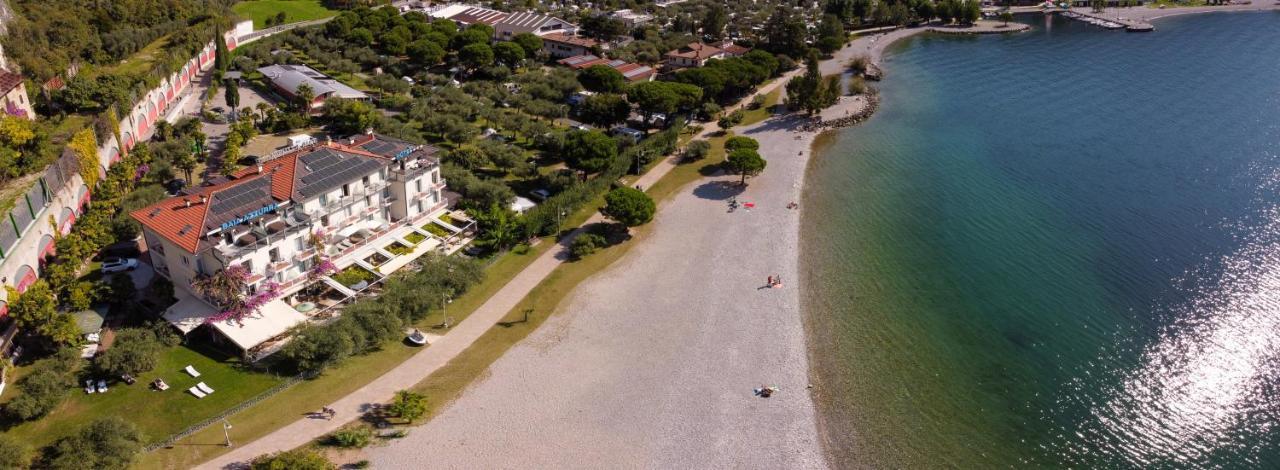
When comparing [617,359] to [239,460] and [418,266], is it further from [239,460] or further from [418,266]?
[239,460]

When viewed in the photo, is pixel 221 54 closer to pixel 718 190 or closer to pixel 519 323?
pixel 718 190

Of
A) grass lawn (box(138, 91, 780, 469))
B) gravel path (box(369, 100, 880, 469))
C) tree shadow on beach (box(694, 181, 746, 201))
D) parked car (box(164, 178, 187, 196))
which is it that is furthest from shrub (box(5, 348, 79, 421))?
tree shadow on beach (box(694, 181, 746, 201))

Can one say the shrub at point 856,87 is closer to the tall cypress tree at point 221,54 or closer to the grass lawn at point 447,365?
the grass lawn at point 447,365

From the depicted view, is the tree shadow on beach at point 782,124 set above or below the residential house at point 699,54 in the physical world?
below

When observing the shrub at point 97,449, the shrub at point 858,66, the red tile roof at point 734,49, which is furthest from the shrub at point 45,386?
the shrub at point 858,66

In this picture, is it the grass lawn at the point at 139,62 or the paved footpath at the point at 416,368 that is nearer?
the paved footpath at the point at 416,368

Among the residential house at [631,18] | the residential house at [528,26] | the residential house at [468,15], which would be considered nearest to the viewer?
the residential house at [528,26]

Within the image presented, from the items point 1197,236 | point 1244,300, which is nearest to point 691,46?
point 1197,236
